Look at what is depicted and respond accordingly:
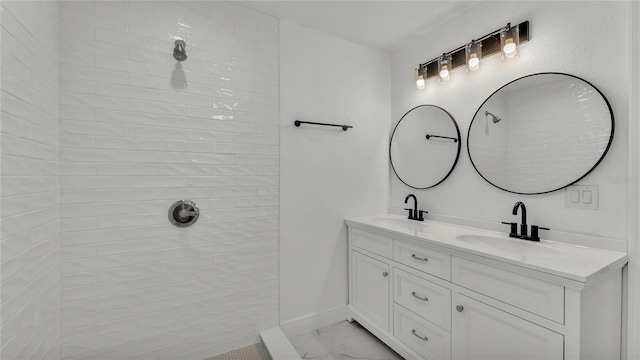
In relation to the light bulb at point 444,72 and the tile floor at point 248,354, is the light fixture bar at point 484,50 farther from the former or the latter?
the tile floor at point 248,354

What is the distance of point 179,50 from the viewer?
1584 millimetres

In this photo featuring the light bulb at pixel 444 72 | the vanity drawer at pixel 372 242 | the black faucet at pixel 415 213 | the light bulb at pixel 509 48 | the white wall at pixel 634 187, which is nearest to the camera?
the white wall at pixel 634 187

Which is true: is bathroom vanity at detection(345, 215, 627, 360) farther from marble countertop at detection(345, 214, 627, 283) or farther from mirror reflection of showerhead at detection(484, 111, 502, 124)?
mirror reflection of showerhead at detection(484, 111, 502, 124)

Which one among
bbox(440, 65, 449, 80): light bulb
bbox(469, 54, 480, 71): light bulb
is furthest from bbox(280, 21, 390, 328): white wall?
bbox(469, 54, 480, 71): light bulb

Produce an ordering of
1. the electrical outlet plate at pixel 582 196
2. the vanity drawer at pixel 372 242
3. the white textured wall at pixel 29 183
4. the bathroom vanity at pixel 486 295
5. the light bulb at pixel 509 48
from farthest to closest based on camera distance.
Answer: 1. the vanity drawer at pixel 372 242
2. the light bulb at pixel 509 48
3. the electrical outlet plate at pixel 582 196
4. the bathroom vanity at pixel 486 295
5. the white textured wall at pixel 29 183

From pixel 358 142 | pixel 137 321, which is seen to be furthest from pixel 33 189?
pixel 358 142

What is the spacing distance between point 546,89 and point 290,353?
221 centimetres

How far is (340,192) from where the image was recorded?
231cm

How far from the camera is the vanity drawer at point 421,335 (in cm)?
156

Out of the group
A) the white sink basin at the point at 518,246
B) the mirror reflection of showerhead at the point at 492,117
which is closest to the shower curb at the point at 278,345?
the white sink basin at the point at 518,246

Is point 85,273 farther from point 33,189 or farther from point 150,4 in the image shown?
point 150,4

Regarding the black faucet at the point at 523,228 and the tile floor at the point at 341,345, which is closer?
the black faucet at the point at 523,228

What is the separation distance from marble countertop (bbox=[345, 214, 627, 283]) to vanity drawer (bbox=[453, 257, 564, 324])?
8 centimetres

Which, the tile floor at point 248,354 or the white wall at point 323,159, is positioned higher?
the white wall at point 323,159
